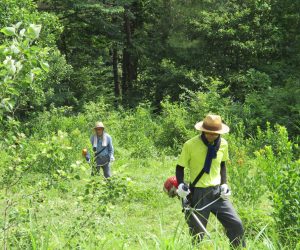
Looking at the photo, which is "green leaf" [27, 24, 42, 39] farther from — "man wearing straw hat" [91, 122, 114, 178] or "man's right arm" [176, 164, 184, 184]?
"man wearing straw hat" [91, 122, 114, 178]

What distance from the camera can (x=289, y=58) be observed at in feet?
56.2

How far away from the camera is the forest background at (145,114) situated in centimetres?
381

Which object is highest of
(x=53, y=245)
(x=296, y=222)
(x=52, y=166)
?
(x=53, y=245)

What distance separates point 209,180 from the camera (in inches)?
193

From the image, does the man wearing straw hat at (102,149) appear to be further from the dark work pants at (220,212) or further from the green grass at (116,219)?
the dark work pants at (220,212)

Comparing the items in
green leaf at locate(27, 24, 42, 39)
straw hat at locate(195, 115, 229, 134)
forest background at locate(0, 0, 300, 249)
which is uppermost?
green leaf at locate(27, 24, 42, 39)

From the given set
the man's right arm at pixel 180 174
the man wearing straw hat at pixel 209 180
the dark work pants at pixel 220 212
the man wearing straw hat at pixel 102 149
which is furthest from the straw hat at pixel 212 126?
the man wearing straw hat at pixel 102 149

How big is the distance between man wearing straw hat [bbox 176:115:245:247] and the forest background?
0.19 m

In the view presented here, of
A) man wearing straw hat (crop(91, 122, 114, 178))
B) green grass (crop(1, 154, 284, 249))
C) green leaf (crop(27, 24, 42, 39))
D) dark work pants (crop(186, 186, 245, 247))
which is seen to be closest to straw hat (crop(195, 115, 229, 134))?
dark work pants (crop(186, 186, 245, 247))

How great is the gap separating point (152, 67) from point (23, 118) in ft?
20.2

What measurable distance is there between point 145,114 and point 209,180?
1099cm

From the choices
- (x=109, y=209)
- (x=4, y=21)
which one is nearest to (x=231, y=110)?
(x=4, y=21)

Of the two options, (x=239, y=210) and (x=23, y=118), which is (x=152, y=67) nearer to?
(x=23, y=118)

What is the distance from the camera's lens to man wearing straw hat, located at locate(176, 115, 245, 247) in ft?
15.9
